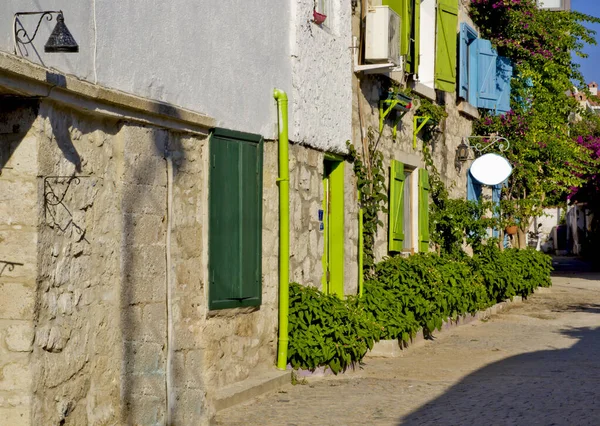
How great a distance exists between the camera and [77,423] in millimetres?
6004

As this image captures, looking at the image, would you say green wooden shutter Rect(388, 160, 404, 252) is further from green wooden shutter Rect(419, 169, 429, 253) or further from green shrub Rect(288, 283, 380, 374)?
green shrub Rect(288, 283, 380, 374)

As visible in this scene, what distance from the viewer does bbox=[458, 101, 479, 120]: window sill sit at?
54.6 feet

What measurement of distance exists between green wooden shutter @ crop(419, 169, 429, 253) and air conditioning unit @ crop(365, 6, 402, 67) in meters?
Answer: 2.85

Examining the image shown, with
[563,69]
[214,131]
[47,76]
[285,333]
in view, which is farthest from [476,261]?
[47,76]

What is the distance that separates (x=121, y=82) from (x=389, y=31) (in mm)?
5359

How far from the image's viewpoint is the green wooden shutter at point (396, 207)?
12.5 metres

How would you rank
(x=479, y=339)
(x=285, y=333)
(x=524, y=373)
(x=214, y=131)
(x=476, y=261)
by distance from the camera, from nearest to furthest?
1. (x=214, y=131)
2. (x=285, y=333)
3. (x=524, y=373)
4. (x=479, y=339)
5. (x=476, y=261)

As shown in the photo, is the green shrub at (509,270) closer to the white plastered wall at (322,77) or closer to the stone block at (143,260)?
the white plastered wall at (322,77)

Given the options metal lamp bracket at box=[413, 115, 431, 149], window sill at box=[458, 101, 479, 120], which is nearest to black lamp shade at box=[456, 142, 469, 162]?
window sill at box=[458, 101, 479, 120]

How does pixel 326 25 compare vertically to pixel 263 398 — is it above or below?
above

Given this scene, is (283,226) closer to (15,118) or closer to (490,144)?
(15,118)

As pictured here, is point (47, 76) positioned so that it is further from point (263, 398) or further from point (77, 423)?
point (263, 398)

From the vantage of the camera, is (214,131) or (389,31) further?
(389,31)

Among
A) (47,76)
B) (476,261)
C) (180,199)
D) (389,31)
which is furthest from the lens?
(476,261)
